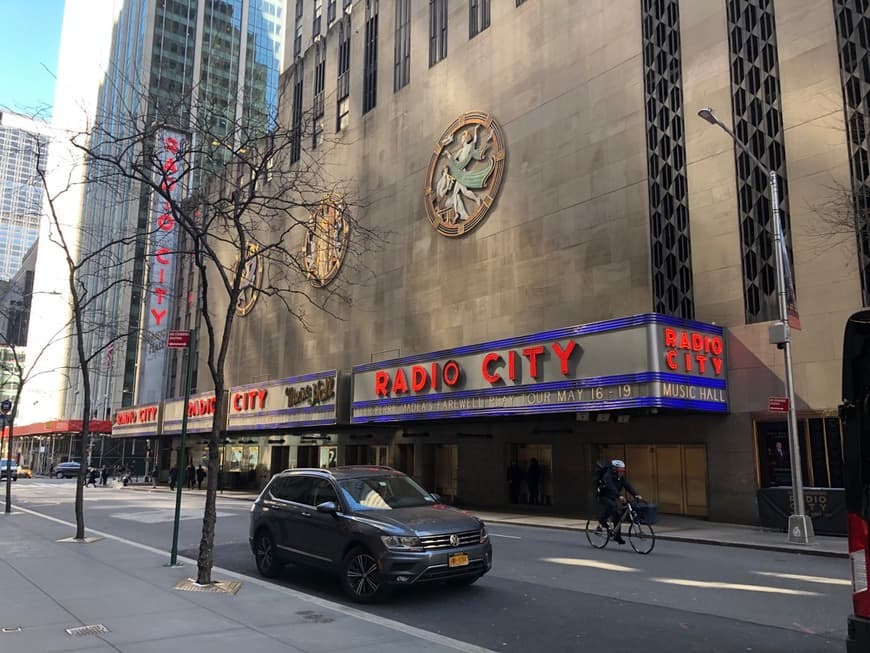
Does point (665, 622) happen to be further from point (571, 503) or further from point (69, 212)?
point (69, 212)

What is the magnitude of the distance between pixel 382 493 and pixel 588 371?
37.5 feet

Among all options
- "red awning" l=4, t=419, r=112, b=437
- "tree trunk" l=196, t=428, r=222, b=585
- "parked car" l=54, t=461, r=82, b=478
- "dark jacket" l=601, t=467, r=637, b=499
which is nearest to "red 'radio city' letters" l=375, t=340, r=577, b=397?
"dark jacket" l=601, t=467, r=637, b=499

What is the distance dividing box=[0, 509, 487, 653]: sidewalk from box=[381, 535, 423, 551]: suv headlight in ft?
2.93

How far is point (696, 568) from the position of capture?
11984 millimetres

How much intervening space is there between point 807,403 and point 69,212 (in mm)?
108633

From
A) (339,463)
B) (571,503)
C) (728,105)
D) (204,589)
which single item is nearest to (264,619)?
(204,589)

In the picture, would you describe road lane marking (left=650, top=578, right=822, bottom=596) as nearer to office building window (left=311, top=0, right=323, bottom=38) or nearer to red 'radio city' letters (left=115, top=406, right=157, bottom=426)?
office building window (left=311, top=0, right=323, bottom=38)

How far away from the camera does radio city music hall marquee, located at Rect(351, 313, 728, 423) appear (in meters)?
18.8

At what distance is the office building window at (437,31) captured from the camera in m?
32.3

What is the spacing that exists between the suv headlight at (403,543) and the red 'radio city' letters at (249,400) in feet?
99.0

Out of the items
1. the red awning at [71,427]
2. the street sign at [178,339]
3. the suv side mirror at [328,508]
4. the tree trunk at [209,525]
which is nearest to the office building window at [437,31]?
the street sign at [178,339]

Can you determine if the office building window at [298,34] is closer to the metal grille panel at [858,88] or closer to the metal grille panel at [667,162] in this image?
the metal grille panel at [667,162]

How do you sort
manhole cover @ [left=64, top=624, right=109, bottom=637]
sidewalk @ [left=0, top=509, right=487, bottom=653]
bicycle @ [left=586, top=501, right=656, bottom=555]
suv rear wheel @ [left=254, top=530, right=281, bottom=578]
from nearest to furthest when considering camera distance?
sidewalk @ [left=0, top=509, right=487, bottom=653] → manhole cover @ [left=64, top=624, right=109, bottom=637] → suv rear wheel @ [left=254, top=530, right=281, bottom=578] → bicycle @ [left=586, top=501, right=656, bottom=555]

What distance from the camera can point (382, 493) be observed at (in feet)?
33.3
